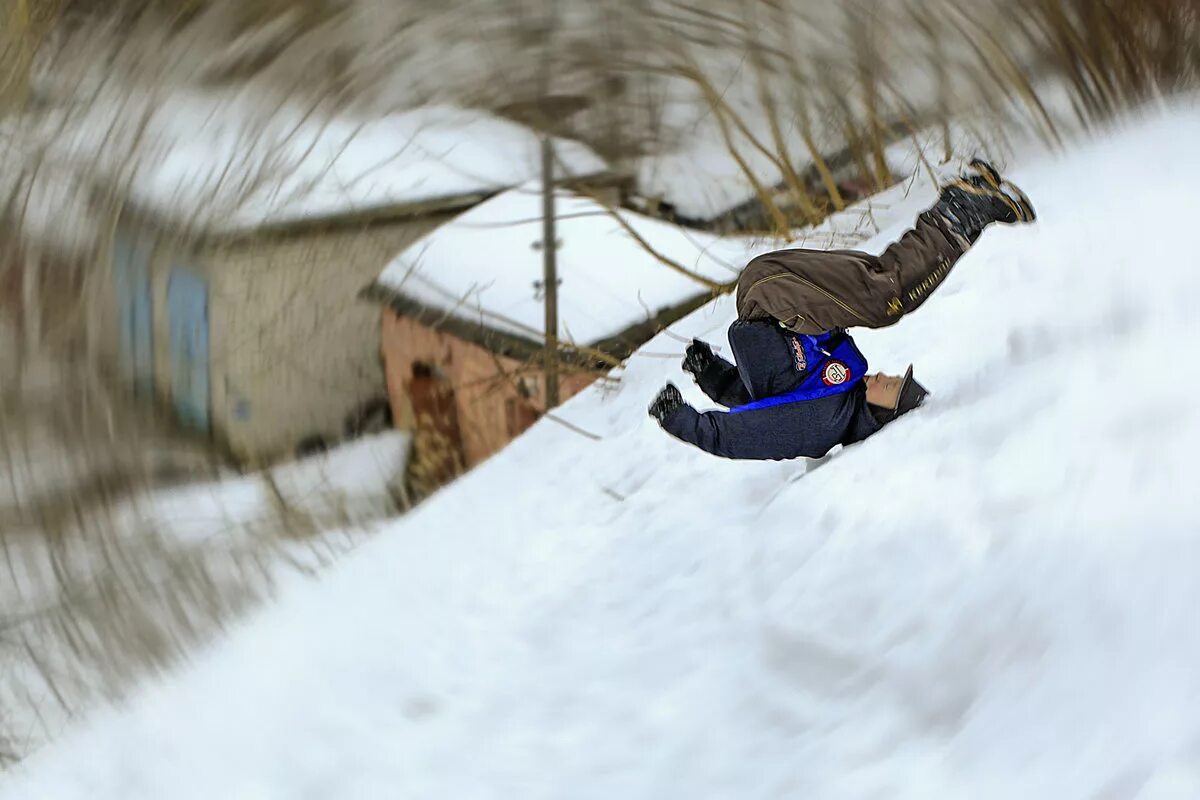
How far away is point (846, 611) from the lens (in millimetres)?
1574

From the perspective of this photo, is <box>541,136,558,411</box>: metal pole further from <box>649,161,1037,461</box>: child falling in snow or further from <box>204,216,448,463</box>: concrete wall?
<box>649,161,1037,461</box>: child falling in snow

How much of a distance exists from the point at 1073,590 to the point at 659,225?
2296mm

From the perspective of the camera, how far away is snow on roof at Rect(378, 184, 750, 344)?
3.28 meters

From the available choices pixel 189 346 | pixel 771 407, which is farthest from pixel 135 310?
pixel 771 407

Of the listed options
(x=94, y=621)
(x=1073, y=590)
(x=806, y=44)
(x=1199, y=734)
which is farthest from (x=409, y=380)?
(x=1199, y=734)

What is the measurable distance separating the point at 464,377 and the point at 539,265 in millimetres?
474

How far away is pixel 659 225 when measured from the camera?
3.37m

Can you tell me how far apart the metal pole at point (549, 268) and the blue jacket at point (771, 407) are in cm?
158

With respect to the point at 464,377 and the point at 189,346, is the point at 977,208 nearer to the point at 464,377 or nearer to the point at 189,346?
the point at 464,377

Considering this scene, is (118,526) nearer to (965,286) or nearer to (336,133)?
(336,133)

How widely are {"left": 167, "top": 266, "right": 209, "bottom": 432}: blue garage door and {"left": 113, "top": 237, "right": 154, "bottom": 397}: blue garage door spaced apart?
7 centimetres

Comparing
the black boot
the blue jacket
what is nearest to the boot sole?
the black boot

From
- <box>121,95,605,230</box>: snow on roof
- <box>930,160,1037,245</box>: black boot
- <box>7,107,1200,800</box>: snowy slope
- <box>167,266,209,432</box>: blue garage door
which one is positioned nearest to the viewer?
<box>7,107,1200,800</box>: snowy slope

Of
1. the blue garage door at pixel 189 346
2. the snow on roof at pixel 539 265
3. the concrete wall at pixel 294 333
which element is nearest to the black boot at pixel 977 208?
the snow on roof at pixel 539 265
